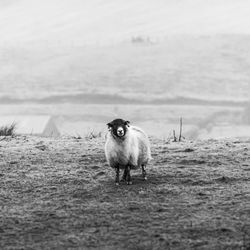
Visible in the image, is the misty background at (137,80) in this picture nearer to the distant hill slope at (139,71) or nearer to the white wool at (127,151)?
the distant hill slope at (139,71)

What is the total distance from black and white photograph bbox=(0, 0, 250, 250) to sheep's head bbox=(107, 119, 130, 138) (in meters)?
0.02

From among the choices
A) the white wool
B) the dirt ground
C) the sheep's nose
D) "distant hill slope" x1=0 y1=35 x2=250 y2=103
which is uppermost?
"distant hill slope" x1=0 y1=35 x2=250 y2=103

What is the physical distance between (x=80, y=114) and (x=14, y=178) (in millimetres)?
67897

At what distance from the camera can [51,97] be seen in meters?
95.4

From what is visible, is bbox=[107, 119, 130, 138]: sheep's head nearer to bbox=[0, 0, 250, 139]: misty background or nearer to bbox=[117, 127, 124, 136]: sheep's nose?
bbox=[117, 127, 124, 136]: sheep's nose

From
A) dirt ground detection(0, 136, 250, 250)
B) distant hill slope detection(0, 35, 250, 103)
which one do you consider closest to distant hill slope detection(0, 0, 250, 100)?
distant hill slope detection(0, 35, 250, 103)

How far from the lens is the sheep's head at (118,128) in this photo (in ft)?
39.8

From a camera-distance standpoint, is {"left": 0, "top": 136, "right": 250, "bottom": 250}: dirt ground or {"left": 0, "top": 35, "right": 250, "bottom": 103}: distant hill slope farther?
{"left": 0, "top": 35, "right": 250, "bottom": 103}: distant hill slope

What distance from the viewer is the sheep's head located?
12.1 m

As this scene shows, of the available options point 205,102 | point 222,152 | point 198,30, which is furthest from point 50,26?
point 222,152

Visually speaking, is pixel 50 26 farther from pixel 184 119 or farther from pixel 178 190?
pixel 178 190

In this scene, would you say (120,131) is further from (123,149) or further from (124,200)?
(124,200)

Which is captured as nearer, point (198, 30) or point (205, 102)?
point (205, 102)

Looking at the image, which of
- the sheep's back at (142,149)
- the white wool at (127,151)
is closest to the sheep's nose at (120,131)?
the white wool at (127,151)
